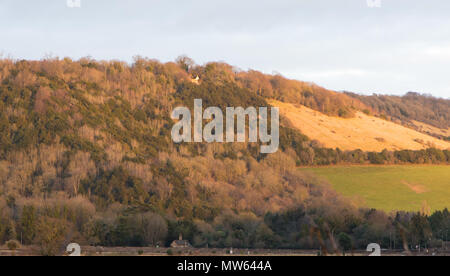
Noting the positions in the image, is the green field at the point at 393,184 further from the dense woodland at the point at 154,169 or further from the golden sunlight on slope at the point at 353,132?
the golden sunlight on slope at the point at 353,132

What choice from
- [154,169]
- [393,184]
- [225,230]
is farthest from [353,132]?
[225,230]

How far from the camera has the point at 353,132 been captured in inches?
6265

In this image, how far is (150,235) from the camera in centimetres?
7750

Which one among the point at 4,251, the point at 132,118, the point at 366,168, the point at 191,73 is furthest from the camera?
the point at 191,73

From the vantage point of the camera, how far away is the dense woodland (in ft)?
255

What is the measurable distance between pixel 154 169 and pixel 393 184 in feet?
137

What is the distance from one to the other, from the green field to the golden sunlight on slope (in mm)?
14297

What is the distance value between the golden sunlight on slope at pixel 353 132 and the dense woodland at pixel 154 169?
15.7 feet

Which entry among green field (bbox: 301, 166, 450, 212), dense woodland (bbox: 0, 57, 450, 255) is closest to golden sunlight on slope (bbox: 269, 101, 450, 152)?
dense woodland (bbox: 0, 57, 450, 255)

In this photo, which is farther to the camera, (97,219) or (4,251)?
(97,219)

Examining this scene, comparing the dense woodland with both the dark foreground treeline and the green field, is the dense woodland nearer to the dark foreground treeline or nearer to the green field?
the dark foreground treeline

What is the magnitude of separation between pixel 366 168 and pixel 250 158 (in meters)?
22.2

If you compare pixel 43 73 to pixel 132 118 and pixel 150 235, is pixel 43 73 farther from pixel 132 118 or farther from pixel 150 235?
pixel 150 235
